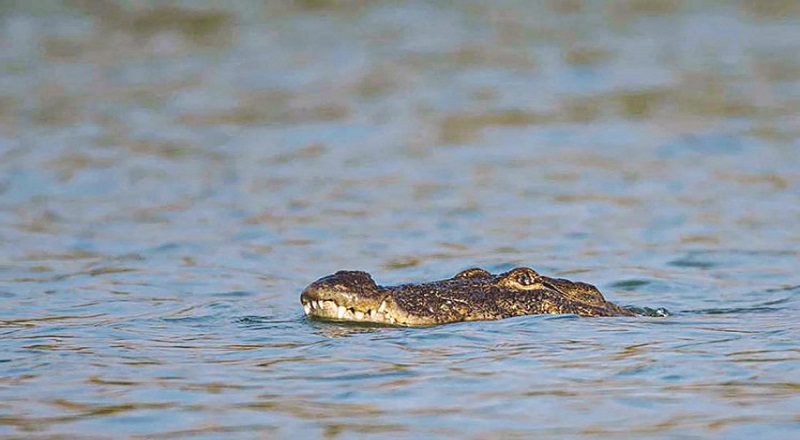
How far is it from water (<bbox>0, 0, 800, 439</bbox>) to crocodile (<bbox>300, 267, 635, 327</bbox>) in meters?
0.14

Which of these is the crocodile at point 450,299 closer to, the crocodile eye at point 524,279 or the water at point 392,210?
the crocodile eye at point 524,279

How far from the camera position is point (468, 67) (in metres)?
22.4

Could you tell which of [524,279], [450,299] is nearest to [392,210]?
[524,279]

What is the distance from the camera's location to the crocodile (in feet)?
28.3

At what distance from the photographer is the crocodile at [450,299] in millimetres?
8617

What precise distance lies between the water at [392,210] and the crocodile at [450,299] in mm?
137

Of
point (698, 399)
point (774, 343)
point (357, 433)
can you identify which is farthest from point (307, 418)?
point (774, 343)

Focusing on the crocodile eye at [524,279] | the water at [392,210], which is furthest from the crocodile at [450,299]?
the water at [392,210]

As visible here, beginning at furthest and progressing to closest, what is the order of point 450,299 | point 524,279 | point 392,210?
point 392,210 → point 524,279 → point 450,299

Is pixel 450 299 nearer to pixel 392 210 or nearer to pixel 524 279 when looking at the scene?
pixel 524 279

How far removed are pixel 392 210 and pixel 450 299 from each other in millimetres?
5356

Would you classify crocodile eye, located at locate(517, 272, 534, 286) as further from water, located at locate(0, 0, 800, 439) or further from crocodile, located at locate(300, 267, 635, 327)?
water, located at locate(0, 0, 800, 439)

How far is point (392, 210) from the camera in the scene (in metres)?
14.1

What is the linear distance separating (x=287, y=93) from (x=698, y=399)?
548 inches
